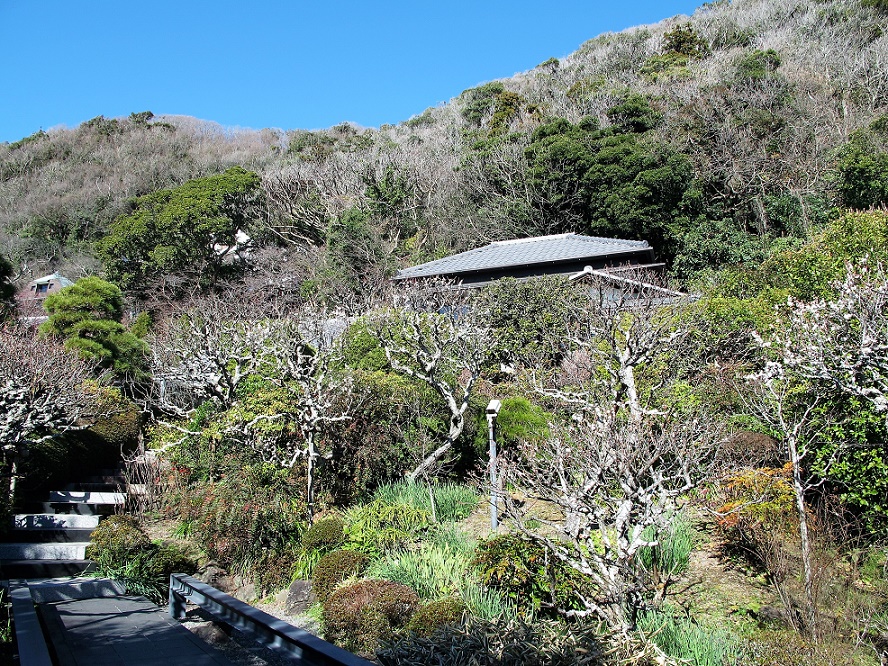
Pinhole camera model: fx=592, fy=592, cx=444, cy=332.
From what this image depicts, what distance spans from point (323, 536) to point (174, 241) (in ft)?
72.1

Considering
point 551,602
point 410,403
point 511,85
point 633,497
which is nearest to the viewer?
point 633,497

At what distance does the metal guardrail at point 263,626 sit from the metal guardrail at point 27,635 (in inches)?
46.7

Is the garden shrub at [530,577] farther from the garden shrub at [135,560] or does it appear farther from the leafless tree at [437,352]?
the garden shrub at [135,560]

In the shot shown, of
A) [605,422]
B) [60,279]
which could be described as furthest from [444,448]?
[60,279]

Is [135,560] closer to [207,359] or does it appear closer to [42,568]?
[42,568]

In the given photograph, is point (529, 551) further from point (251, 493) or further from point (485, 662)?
point (251, 493)

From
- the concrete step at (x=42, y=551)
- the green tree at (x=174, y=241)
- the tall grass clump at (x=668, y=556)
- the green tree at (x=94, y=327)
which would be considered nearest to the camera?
the tall grass clump at (x=668, y=556)

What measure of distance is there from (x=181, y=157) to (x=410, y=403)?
125 ft

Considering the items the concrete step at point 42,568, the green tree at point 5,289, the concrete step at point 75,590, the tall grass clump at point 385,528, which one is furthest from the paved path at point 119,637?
the green tree at point 5,289

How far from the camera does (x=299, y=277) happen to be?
85.6 ft

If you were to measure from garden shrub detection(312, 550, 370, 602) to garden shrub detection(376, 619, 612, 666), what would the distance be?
2.04m

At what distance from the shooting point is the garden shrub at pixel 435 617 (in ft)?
15.9

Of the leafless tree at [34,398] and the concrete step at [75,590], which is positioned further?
the leafless tree at [34,398]

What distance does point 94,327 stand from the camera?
55.4ft
